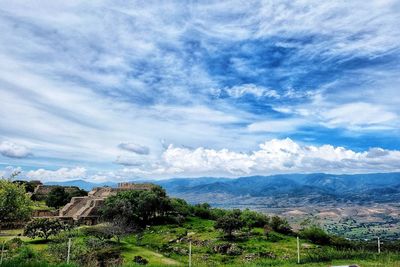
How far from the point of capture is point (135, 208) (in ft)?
212

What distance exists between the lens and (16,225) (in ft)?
180

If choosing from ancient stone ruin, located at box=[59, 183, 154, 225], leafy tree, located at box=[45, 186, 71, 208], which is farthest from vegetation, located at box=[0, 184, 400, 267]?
leafy tree, located at box=[45, 186, 71, 208]

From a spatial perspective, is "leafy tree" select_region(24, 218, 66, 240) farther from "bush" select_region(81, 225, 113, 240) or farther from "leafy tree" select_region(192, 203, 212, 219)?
"leafy tree" select_region(192, 203, 212, 219)

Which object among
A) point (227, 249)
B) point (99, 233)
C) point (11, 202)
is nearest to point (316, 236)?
point (227, 249)

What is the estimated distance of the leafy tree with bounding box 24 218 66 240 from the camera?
43.5 m

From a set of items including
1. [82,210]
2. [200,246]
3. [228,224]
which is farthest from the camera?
[82,210]

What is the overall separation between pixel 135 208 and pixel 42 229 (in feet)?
72.7

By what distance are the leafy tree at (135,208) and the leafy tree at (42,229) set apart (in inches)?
505

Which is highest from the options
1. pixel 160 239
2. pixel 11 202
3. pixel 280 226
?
pixel 11 202

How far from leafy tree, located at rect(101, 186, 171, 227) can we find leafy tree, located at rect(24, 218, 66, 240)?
12.8 meters

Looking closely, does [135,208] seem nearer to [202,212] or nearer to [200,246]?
[200,246]

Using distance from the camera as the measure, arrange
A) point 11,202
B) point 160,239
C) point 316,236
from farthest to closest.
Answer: point 316,236 → point 160,239 → point 11,202

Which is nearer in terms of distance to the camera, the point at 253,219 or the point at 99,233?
the point at 99,233

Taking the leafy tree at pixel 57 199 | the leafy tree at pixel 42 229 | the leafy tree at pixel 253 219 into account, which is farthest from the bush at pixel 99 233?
the leafy tree at pixel 57 199
